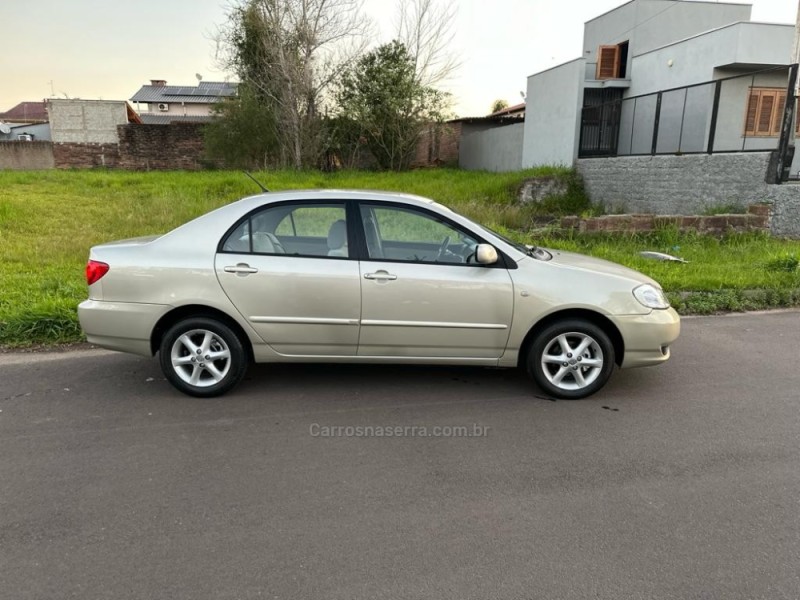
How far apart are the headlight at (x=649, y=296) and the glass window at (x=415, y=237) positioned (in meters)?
1.29

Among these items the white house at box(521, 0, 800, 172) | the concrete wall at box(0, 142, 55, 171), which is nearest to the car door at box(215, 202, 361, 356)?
the white house at box(521, 0, 800, 172)

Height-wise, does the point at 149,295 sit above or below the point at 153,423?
above

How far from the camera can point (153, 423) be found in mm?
3979

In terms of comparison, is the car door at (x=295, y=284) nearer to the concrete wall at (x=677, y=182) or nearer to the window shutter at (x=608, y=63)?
the concrete wall at (x=677, y=182)

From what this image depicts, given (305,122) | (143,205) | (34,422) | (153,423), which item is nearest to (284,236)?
(153,423)

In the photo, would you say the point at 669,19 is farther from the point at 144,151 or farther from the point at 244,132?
the point at 144,151

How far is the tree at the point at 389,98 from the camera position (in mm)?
22047

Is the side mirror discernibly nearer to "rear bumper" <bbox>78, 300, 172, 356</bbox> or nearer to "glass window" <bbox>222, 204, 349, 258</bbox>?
"glass window" <bbox>222, 204, 349, 258</bbox>

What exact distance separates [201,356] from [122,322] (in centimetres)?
64

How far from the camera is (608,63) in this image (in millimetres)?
22609

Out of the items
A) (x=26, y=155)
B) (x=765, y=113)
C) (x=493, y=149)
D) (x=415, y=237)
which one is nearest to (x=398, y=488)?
(x=415, y=237)

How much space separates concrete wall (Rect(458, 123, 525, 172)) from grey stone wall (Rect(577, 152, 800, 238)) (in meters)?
6.05

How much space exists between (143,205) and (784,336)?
42.6ft

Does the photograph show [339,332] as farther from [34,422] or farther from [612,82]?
[612,82]
